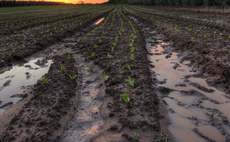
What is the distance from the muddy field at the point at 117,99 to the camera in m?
3.11

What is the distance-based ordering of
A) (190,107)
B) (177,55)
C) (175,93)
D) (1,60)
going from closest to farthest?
1. (190,107)
2. (175,93)
3. (1,60)
4. (177,55)

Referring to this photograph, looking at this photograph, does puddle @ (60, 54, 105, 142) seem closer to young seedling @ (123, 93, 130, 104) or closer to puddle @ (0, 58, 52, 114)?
young seedling @ (123, 93, 130, 104)

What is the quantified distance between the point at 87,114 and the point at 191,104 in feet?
8.34

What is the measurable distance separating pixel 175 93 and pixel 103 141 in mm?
2625

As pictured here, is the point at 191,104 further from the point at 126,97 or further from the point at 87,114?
the point at 87,114

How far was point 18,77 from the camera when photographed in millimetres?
5711

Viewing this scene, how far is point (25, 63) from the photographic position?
7.04 m

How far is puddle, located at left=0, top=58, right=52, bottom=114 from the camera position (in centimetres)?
450

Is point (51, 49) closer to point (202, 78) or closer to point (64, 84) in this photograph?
point (64, 84)

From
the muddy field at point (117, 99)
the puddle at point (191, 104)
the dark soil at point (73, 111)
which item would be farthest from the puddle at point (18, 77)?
the puddle at point (191, 104)

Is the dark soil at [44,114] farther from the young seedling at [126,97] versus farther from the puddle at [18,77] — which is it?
the young seedling at [126,97]

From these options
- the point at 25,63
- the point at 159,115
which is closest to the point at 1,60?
the point at 25,63

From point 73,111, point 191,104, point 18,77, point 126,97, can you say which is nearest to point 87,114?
point 73,111

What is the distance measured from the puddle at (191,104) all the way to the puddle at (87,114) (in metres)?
1.55
